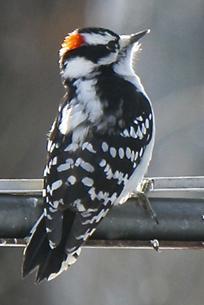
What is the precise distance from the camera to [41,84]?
727 cm

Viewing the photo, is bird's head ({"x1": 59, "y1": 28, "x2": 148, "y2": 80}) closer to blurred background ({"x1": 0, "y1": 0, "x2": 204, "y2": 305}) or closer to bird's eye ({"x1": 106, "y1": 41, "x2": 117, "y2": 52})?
bird's eye ({"x1": 106, "y1": 41, "x2": 117, "y2": 52})

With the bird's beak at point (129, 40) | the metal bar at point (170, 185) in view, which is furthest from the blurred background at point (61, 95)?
the metal bar at point (170, 185)

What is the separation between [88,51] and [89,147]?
818mm

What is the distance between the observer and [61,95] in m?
7.19

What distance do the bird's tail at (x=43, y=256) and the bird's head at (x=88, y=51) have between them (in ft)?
3.97

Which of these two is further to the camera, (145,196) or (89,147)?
(89,147)

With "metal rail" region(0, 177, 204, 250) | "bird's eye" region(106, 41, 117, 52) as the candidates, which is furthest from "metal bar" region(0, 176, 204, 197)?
"bird's eye" region(106, 41, 117, 52)

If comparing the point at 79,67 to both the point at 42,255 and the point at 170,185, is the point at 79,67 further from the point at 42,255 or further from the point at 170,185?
the point at 42,255

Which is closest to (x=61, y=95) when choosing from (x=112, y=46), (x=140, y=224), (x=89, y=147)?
(x=112, y=46)

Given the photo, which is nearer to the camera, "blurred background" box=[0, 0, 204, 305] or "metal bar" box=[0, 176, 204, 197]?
"metal bar" box=[0, 176, 204, 197]

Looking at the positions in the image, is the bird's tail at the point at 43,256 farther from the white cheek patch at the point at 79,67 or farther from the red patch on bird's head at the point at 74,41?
the red patch on bird's head at the point at 74,41

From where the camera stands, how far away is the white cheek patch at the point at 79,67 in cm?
409

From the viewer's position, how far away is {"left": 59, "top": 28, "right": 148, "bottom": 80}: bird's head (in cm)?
409

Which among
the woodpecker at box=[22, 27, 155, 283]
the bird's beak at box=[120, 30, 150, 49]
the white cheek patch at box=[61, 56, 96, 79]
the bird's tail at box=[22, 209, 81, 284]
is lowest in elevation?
the bird's tail at box=[22, 209, 81, 284]
